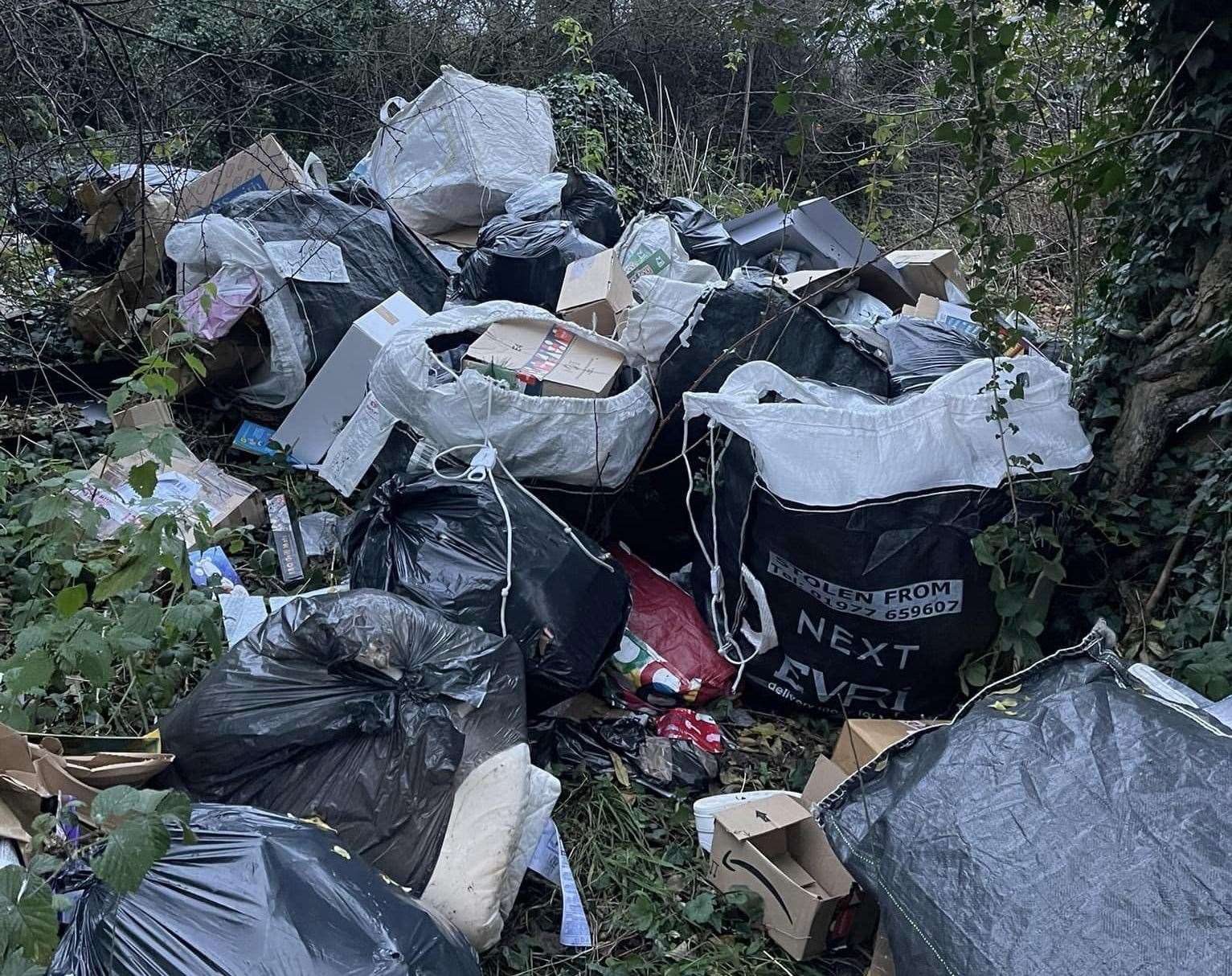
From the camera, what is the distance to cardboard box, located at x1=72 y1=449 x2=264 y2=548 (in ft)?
8.60

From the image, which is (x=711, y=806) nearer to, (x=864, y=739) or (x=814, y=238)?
(x=864, y=739)

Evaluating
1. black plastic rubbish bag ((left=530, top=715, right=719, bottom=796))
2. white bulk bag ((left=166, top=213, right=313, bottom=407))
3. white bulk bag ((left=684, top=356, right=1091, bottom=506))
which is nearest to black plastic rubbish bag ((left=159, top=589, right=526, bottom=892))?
black plastic rubbish bag ((left=530, top=715, right=719, bottom=796))

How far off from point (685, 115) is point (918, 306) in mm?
4865

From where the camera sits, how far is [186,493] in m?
2.76

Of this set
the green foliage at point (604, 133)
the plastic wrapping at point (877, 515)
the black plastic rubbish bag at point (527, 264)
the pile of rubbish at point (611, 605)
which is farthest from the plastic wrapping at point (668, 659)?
the green foliage at point (604, 133)

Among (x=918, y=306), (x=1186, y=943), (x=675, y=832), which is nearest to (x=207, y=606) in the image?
(x=675, y=832)

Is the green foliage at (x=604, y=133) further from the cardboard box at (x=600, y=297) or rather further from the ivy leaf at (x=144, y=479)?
the ivy leaf at (x=144, y=479)

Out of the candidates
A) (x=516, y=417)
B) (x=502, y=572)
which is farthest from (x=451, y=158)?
(x=502, y=572)

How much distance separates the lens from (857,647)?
225cm

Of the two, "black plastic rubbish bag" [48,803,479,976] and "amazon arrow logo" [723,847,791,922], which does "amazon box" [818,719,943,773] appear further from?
"black plastic rubbish bag" [48,803,479,976]

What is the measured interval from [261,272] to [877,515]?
1.99 meters

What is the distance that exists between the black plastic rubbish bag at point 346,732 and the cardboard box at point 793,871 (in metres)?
0.47

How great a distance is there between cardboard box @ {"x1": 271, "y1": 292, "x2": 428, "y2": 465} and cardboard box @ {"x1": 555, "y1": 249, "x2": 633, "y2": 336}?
48cm

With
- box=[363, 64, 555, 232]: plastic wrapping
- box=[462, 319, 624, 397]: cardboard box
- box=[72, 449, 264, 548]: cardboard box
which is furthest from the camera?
box=[363, 64, 555, 232]: plastic wrapping
